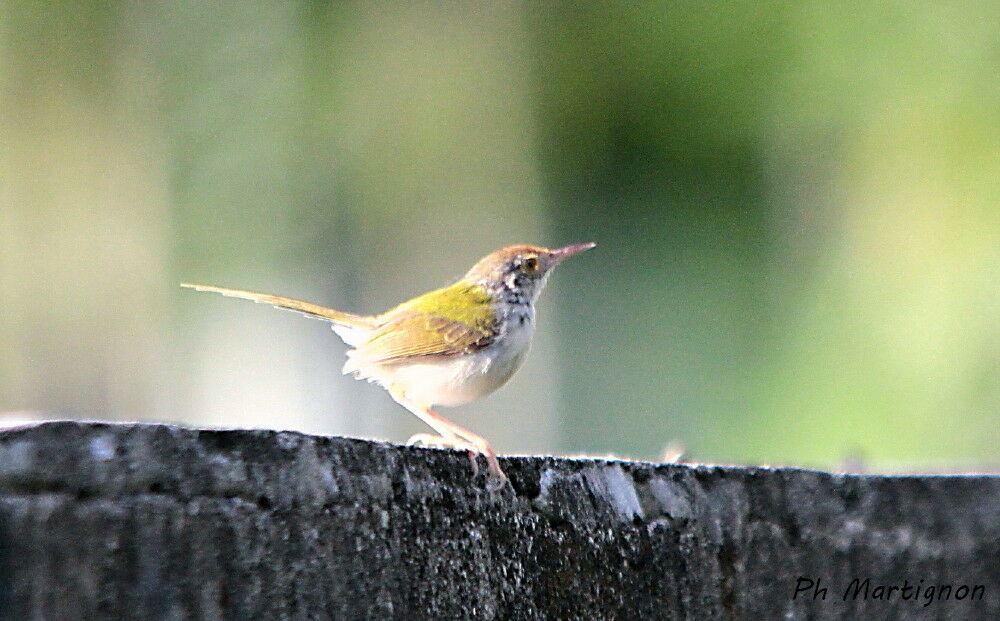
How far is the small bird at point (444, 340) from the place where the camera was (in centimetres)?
393

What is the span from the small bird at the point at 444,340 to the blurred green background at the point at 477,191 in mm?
8631

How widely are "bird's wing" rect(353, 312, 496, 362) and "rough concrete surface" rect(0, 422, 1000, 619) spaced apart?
1.90 m

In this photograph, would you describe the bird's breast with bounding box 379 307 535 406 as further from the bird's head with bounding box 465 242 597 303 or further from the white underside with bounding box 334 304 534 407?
the bird's head with bounding box 465 242 597 303

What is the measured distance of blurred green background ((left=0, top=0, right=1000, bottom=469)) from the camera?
45.6 feet

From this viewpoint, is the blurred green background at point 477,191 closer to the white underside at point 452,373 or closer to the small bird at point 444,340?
the small bird at point 444,340

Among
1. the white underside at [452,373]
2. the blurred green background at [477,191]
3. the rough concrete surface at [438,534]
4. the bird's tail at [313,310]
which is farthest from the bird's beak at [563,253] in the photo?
the blurred green background at [477,191]

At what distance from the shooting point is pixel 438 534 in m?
1.75

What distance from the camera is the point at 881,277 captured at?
12.6 metres

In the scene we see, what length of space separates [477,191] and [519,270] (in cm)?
1365

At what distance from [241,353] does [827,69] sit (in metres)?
9.04

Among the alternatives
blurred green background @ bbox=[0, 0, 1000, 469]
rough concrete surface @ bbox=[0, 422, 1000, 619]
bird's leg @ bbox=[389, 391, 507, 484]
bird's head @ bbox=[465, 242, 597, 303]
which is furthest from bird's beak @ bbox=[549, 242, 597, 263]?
blurred green background @ bbox=[0, 0, 1000, 469]

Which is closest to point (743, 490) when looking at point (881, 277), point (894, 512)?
point (894, 512)

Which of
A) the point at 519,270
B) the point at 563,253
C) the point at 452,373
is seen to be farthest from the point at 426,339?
the point at 563,253

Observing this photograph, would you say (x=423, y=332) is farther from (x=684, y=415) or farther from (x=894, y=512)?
(x=684, y=415)
